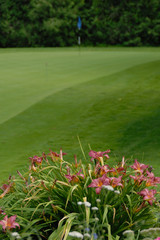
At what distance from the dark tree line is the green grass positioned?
72.2 ft

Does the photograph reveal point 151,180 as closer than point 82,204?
No

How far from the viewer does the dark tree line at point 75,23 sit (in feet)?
132

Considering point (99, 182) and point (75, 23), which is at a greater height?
A: point (99, 182)

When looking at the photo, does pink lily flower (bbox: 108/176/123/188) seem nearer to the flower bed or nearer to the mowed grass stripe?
the flower bed

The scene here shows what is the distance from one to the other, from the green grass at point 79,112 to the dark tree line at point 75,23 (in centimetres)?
2201

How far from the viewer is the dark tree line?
4025cm

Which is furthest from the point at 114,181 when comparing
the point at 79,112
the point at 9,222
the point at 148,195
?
the point at 79,112

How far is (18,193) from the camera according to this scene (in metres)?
3.41

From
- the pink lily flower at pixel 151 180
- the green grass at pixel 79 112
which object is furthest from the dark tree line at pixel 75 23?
the pink lily flower at pixel 151 180

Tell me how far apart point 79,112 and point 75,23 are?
1272 inches

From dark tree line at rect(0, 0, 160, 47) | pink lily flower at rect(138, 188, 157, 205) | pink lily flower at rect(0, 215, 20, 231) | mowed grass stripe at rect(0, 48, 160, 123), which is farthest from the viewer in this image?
dark tree line at rect(0, 0, 160, 47)

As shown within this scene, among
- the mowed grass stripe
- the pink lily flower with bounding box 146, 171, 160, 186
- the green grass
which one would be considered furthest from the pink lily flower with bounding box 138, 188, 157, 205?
the mowed grass stripe

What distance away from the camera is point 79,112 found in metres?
10.6

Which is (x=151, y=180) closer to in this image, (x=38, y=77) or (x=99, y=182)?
(x=99, y=182)
